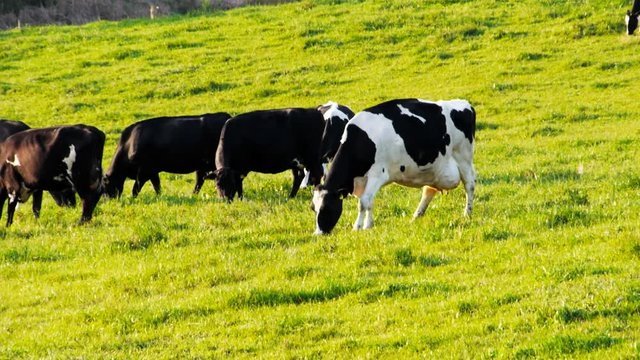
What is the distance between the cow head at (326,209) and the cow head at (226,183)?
464cm

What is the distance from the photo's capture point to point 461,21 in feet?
126

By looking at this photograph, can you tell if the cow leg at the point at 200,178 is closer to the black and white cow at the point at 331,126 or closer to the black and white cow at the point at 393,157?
the black and white cow at the point at 331,126

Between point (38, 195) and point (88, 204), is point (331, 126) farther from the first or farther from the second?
point (38, 195)

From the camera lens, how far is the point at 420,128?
51.0 ft

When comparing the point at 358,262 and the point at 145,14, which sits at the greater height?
the point at 358,262

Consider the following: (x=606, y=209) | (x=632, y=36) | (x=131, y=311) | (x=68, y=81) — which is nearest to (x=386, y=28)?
(x=632, y=36)

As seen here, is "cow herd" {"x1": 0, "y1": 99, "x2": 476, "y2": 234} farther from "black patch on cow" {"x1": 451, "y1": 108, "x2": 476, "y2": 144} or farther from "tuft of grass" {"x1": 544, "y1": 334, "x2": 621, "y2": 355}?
"tuft of grass" {"x1": 544, "y1": 334, "x2": 621, "y2": 355}

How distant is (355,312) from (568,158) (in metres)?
11.6

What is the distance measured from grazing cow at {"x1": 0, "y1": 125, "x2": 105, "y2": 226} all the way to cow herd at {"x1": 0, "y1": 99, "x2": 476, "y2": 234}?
0.02m

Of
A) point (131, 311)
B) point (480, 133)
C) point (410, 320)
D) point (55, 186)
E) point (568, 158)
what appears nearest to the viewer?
point (410, 320)

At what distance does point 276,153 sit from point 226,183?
1.21 m

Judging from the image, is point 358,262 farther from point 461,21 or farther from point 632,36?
point 461,21

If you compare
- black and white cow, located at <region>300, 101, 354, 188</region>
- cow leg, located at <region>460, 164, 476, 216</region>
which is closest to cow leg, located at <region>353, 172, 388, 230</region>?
cow leg, located at <region>460, 164, 476, 216</region>

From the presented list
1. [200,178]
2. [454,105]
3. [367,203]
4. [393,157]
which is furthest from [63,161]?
[454,105]
